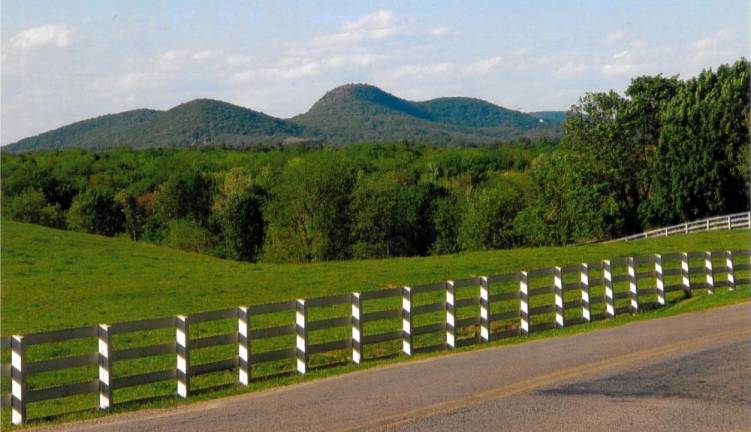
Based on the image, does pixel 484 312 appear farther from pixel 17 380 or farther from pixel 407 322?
pixel 17 380

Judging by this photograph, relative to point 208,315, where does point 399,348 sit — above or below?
below

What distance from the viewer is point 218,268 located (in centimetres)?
4097

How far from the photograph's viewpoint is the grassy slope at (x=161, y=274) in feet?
96.9

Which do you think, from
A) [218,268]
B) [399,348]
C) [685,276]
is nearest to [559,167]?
[218,268]

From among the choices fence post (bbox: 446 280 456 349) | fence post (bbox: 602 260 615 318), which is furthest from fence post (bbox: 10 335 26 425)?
fence post (bbox: 602 260 615 318)

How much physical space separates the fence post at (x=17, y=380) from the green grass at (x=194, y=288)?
3.07ft

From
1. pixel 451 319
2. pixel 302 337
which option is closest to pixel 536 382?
pixel 302 337

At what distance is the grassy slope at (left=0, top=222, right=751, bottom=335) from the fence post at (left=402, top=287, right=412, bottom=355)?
31.8ft

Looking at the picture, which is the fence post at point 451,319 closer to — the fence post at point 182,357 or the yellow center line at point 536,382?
the yellow center line at point 536,382

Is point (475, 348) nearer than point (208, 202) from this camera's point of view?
Yes

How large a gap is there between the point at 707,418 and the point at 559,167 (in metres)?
68.8

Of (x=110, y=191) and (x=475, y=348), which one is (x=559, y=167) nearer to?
(x=110, y=191)

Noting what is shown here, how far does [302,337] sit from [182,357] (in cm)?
255

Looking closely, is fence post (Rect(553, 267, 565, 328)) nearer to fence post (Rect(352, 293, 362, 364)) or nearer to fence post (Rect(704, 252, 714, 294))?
fence post (Rect(352, 293, 362, 364))
